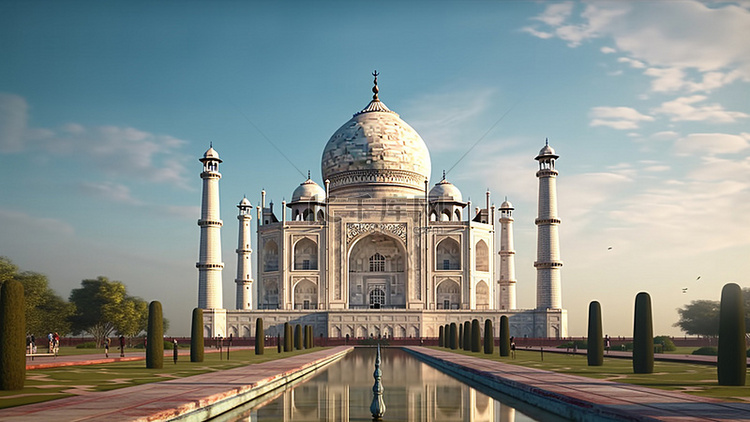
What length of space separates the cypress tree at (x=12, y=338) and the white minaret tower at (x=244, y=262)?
111 ft

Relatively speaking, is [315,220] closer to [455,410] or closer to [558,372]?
[558,372]

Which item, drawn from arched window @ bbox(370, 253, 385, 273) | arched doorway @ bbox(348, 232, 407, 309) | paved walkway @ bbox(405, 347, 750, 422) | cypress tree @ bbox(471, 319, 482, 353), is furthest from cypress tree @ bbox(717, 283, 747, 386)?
arched window @ bbox(370, 253, 385, 273)

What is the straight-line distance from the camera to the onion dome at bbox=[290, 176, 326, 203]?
47.6 meters

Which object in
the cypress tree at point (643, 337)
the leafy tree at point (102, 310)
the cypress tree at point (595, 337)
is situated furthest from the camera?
the leafy tree at point (102, 310)

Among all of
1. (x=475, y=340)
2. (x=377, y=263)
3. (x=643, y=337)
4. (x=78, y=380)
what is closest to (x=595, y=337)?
(x=643, y=337)

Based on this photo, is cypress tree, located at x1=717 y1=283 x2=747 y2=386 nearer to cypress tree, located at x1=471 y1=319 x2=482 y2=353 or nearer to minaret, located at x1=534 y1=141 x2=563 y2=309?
cypress tree, located at x1=471 y1=319 x2=482 y2=353

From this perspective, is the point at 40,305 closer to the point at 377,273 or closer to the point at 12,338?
the point at 377,273

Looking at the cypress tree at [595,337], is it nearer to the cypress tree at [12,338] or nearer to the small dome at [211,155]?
the cypress tree at [12,338]

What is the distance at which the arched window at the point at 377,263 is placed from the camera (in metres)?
46.2

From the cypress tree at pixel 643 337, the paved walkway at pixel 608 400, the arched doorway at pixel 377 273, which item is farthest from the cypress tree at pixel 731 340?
the arched doorway at pixel 377 273

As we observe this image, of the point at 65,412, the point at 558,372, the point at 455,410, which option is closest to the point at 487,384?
the point at 558,372

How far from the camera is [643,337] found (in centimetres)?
1470

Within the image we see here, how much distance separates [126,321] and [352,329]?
1214 cm

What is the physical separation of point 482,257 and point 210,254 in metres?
16.4
